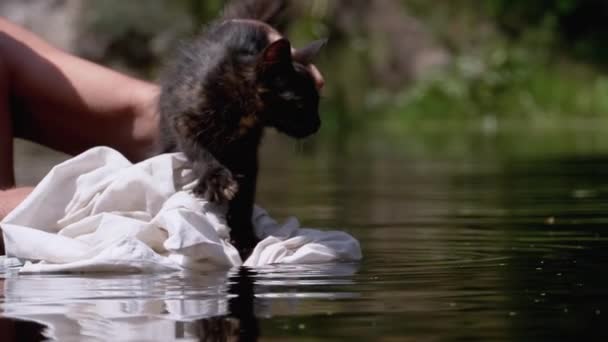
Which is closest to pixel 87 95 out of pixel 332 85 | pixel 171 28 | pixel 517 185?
pixel 517 185

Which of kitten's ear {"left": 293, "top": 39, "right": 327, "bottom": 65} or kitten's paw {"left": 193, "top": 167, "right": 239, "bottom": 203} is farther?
kitten's ear {"left": 293, "top": 39, "right": 327, "bottom": 65}

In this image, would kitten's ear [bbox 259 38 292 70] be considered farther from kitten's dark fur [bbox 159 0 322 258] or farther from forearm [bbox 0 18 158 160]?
forearm [bbox 0 18 158 160]

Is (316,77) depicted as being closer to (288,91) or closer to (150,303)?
(288,91)

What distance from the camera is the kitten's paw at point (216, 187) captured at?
4047 mm

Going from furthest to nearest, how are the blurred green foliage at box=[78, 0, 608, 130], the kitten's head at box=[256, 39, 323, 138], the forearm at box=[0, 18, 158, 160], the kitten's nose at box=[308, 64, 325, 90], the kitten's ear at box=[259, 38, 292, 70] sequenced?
the blurred green foliage at box=[78, 0, 608, 130] → the forearm at box=[0, 18, 158, 160] → the kitten's nose at box=[308, 64, 325, 90] → the kitten's head at box=[256, 39, 323, 138] → the kitten's ear at box=[259, 38, 292, 70]

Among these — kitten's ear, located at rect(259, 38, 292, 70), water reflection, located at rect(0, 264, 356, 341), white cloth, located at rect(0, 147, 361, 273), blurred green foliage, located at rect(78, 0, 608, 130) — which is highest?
blurred green foliage, located at rect(78, 0, 608, 130)

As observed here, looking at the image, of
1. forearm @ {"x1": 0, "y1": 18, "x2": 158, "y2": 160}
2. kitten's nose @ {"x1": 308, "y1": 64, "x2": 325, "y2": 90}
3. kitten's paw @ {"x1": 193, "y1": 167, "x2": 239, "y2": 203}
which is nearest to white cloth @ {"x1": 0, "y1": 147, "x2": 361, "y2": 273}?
kitten's paw @ {"x1": 193, "y1": 167, "x2": 239, "y2": 203}

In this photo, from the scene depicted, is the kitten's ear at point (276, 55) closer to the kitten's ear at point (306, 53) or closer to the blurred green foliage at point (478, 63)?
the kitten's ear at point (306, 53)

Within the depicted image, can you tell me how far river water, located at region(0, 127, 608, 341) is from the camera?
2.60 m

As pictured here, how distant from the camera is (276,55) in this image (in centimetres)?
403

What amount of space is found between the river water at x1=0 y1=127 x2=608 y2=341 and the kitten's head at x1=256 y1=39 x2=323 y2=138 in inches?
17.0

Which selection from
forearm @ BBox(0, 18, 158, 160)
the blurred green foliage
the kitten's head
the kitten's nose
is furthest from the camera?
the blurred green foliage

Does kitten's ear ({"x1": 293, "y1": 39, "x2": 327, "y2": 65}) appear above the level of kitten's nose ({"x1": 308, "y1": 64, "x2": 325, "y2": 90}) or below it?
above

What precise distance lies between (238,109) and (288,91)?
0.15 meters
